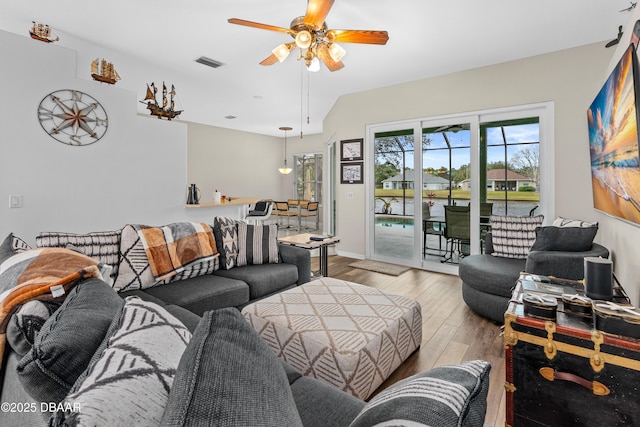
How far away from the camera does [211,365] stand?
1.89ft

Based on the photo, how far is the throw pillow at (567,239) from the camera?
8.44 ft

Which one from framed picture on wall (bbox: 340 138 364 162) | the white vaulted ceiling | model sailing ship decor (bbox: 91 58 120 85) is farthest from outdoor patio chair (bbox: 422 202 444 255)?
model sailing ship decor (bbox: 91 58 120 85)

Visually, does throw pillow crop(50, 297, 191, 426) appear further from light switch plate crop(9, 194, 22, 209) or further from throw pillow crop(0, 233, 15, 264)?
light switch plate crop(9, 194, 22, 209)

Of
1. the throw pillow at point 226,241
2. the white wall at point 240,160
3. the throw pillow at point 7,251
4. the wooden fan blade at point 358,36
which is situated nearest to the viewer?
the throw pillow at point 7,251

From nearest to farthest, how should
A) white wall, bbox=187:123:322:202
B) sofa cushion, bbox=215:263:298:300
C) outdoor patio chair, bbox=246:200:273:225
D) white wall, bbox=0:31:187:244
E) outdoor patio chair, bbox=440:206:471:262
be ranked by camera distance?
sofa cushion, bbox=215:263:298:300
white wall, bbox=0:31:187:244
outdoor patio chair, bbox=440:206:471:262
outdoor patio chair, bbox=246:200:273:225
white wall, bbox=187:123:322:202

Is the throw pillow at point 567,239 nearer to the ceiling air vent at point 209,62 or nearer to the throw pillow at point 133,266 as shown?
the throw pillow at point 133,266

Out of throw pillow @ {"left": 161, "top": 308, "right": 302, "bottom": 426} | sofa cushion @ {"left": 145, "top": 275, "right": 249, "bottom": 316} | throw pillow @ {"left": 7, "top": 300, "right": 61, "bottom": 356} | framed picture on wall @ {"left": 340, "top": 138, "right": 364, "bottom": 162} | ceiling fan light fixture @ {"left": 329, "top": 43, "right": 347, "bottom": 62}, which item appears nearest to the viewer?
throw pillow @ {"left": 161, "top": 308, "right": 302, "bottom": 426}

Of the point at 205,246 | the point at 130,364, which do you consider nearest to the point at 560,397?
the point at 130,364

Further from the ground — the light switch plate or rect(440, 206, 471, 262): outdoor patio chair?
the light switch plate

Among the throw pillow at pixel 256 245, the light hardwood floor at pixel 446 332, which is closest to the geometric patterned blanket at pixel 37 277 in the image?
the throw pillow at pixel 256 245

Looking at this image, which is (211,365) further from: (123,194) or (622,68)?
(123,194)

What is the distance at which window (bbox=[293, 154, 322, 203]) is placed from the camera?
9.81m

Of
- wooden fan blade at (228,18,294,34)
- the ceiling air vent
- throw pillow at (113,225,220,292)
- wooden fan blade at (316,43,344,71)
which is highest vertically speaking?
the ceiling air vent

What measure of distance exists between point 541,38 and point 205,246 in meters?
3.99
